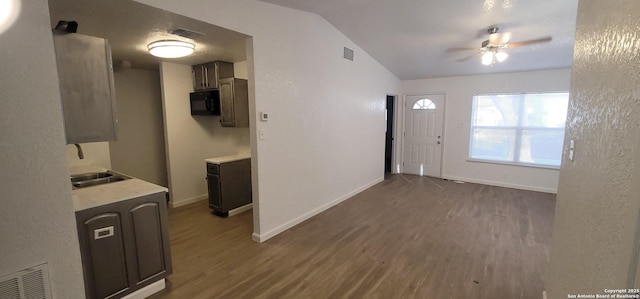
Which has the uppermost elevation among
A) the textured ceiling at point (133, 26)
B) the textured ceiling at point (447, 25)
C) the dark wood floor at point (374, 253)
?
the textured ceiling at point (447, 25)

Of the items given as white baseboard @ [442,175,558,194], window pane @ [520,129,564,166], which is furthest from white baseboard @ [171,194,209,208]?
window pane @ [520,129,564,166]

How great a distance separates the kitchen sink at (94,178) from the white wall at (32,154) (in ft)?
3.64

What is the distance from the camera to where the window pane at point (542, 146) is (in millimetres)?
4911

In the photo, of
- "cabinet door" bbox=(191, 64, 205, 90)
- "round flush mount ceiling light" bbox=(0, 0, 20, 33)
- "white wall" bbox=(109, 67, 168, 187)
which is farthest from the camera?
"white wall" bbox=(109, 67, 168, 187)

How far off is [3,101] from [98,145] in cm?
235

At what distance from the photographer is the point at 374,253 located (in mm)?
2799

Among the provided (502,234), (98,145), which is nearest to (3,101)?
(98,145)

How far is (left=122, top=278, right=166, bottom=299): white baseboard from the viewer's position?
6.79 feet

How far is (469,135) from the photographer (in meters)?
5.76

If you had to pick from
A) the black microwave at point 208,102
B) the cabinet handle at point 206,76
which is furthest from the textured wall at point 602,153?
the cabinet handle at point 206,76

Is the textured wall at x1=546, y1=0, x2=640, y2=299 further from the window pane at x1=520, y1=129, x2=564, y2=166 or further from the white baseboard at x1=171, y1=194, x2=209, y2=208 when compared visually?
the white baseboard at x1=171, y1=194, x2=209, y2=208

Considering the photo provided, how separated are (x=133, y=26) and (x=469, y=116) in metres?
5.98

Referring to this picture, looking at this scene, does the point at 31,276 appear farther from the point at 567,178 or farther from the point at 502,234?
the point at 502,234

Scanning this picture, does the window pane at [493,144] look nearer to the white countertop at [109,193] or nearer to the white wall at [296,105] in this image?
the white wall at [296,105]
